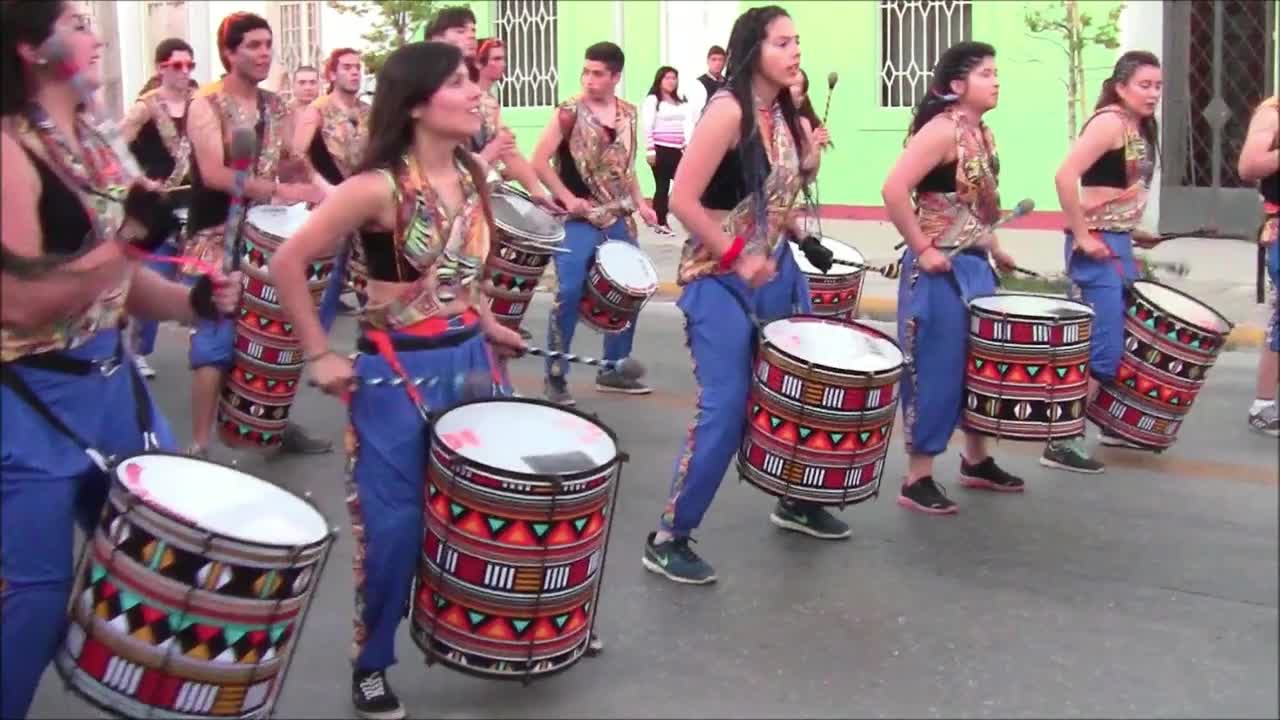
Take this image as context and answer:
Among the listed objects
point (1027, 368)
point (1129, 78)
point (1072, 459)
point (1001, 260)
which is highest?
point (1129, 78)

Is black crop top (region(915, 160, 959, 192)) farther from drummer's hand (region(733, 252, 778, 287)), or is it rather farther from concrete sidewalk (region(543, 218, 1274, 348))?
concrete sidewalk (region(543, 218, 1274, 348))

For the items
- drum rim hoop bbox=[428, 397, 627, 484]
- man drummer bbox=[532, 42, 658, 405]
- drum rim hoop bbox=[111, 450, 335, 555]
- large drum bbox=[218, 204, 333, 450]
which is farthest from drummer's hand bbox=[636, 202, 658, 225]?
drum rim hoop bbox=[111, 450, 335, 555]

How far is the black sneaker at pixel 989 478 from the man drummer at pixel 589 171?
2.57 m

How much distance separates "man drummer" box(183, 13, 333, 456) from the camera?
7188 millimetres

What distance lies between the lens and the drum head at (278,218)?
23.6 ft

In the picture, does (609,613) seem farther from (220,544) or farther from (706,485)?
(220,544)

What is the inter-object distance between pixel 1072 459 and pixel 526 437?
3.89 m

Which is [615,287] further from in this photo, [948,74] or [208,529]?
[208,529]

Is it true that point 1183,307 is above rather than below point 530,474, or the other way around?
below

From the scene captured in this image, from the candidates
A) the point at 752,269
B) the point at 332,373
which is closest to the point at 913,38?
the point at 752,269

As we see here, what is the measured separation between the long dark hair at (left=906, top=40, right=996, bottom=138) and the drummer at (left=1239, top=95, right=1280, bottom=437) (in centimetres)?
201

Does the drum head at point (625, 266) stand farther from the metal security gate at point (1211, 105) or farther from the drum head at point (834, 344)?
the metal security gate at point (1211, 105)

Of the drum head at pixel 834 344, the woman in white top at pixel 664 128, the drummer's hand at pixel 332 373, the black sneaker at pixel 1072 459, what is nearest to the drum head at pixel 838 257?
the black sneaker at pixel 1072 459

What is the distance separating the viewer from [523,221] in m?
7.85
